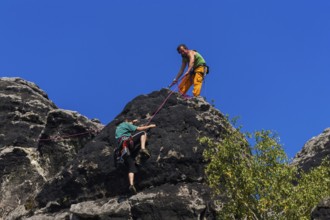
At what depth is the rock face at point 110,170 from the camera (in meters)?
26.3

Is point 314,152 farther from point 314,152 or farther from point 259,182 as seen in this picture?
point 259,182

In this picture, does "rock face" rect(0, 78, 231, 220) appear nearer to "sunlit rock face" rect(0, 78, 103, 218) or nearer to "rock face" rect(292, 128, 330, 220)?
"sunlit rock face" rect(0, 78, 103, 218)

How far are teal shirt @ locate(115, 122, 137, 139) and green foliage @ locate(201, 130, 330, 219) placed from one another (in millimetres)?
4739

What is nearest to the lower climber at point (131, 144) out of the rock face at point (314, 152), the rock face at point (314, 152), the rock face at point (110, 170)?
the rock face at point (110, 170)

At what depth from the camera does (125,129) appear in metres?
29.1

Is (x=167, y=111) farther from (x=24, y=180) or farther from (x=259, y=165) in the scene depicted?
(x=24, y=180)

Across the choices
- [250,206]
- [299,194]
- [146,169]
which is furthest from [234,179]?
[146,169]

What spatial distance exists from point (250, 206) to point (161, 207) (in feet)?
15.3

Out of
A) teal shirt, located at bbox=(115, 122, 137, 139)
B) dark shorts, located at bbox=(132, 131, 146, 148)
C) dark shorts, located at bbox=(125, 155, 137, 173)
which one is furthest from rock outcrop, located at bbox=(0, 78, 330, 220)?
teal shirt, located at bbox=(115, 122, 137, 139)

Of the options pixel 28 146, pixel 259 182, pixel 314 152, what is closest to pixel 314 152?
pixel 314 152

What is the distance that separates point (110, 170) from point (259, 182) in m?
9.08

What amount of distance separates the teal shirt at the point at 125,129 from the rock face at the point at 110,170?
122 centimetres

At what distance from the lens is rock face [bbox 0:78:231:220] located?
26312mm

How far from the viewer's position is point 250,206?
24.0 meters
